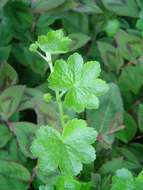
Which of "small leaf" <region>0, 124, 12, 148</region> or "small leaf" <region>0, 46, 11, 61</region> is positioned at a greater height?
"small leaf" <region>0, 46, 11, 61</region>

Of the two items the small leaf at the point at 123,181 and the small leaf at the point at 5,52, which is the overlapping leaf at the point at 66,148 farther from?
the small leaf at the point at 5,52

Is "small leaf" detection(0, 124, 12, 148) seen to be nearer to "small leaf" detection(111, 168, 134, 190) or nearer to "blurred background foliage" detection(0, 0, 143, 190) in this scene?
"blurred background foliage" detection(0, 0, 143, 190)

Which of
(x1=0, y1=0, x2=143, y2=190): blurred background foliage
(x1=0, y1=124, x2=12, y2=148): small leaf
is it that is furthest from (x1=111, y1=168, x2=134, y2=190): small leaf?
(x1=0, y1=124, x2=12, y2=148): small leaf

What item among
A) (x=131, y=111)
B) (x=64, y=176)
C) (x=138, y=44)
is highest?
(x=64, y=176)

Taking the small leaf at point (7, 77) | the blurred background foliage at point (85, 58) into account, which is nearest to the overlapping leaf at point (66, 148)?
the blurred background foliage at point (85, 58)

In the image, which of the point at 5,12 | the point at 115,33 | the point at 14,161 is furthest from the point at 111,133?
the point at 5,12

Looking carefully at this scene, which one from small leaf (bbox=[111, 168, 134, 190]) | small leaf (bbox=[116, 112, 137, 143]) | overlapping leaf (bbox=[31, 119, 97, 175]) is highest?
overlapping leaf (bbox=[31, 119, 97, 175])

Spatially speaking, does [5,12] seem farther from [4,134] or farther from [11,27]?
[4,134]

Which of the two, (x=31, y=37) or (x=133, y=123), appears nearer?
(x=133, y=123)
